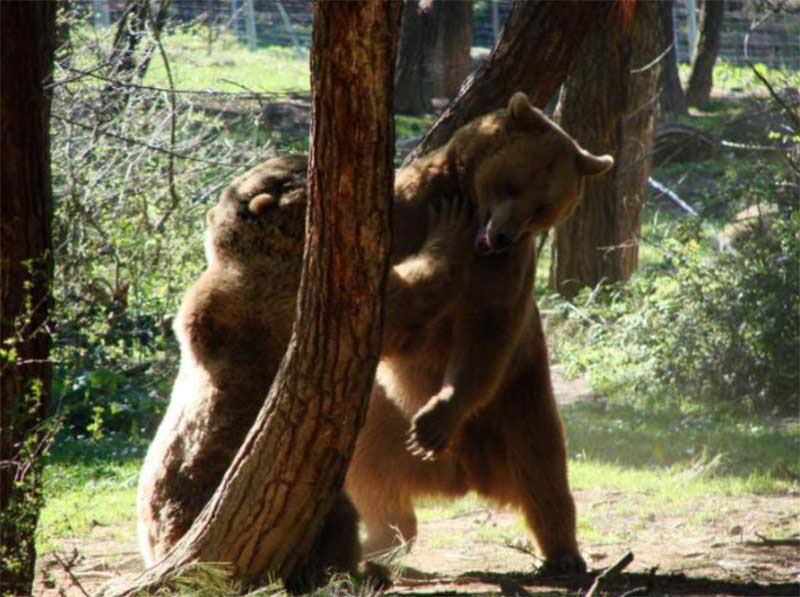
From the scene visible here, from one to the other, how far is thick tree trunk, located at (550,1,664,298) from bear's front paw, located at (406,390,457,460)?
23.4ft

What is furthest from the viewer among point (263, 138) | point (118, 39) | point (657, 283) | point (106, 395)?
point (263, 138)

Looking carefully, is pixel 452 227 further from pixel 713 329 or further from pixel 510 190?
pixel 713 329

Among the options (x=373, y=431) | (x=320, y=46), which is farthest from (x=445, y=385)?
(x=320, y=46)

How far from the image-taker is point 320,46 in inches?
149

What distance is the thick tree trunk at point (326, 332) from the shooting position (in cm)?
377

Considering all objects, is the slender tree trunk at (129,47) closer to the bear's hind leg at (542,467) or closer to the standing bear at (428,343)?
the standing bear at (428,343)

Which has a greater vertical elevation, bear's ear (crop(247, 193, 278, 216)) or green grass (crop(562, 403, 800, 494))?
bear's ear (crop(247, 193, 278, 216))

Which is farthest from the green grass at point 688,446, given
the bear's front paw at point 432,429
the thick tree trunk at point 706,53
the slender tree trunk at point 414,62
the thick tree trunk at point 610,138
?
the thick tree trunk at point 706,53

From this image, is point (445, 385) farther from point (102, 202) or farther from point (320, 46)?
point (102, 202)

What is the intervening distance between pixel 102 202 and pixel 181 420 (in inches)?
240

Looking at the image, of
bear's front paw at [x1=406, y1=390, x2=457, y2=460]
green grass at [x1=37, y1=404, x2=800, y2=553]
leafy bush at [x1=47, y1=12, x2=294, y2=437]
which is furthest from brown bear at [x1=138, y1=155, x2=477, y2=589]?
leafy bush at [x1=47, y1=12, x2=294, y2=437]

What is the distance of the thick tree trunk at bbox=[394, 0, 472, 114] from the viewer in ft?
68.1

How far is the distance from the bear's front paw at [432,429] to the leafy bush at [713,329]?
6.43 meters

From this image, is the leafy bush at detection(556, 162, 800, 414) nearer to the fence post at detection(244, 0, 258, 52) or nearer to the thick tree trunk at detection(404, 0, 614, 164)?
the thick tree trunk at detection(404, 0, 614, 164)
